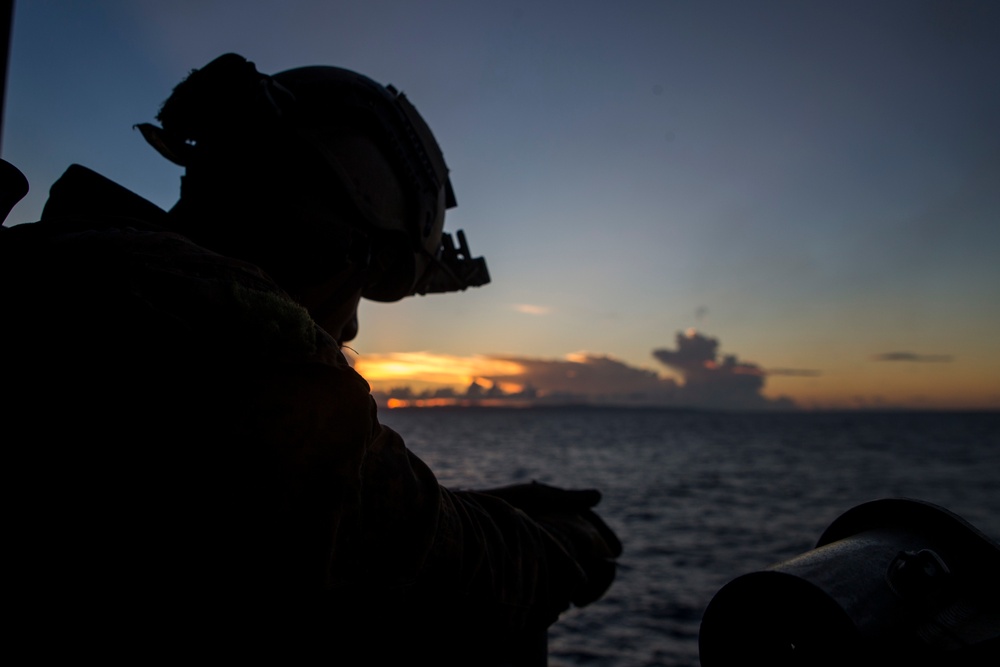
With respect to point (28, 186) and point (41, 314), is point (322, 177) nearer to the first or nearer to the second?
point (28, 186)

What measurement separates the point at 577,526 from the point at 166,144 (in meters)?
2.19

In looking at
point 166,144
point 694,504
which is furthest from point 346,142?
point 694,504

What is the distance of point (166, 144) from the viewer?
2.55m

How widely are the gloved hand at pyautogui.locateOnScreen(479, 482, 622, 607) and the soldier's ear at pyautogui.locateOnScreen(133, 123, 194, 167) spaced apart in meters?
1.79

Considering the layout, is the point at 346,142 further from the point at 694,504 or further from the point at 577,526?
the point at 694,504

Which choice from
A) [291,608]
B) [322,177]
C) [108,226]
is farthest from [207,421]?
[322,177]

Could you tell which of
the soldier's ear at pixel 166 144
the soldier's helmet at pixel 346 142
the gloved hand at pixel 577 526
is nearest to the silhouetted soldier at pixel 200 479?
the gloved hand at pixel 577 526

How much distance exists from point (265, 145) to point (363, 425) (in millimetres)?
1373

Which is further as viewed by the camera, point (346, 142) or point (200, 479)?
point (346, 142)

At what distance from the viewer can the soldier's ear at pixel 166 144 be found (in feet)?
8.12

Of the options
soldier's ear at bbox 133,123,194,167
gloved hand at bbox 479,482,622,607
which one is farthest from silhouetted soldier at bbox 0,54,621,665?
soldier's ear at bbox 133,123,194,167

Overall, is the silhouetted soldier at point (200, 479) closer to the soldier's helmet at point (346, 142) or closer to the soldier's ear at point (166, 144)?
the soldier's helmet at point (346, 142)

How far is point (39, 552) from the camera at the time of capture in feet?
3.56

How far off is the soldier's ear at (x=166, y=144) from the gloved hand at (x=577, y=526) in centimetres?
179
